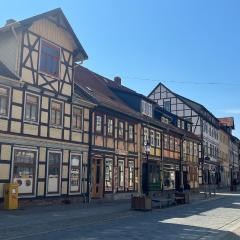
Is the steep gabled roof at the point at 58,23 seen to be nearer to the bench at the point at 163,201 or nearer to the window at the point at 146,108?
the bench at the point at 163,201

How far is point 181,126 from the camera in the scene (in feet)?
165

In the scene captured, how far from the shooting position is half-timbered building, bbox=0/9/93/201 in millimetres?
20969

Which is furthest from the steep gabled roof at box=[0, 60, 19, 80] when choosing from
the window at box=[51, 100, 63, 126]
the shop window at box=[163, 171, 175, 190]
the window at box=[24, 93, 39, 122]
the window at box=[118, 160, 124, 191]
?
the shop window at box=[163, 171, 175, 190]

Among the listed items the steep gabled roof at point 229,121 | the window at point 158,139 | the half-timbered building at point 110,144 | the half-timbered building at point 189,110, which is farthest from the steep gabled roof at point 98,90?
the steep gabled roof at point 229,121

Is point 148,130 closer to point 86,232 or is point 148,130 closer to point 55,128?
point 55,128

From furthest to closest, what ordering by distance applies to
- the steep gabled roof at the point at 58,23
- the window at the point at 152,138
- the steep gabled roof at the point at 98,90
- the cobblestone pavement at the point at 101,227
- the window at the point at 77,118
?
the window at the point at 152,138, the steep gabled roof at the point at 98,90, the window at the point at 77,118, the steep gabled roof at the point at 58,23, the cobblestone pavement at the point at 101,227

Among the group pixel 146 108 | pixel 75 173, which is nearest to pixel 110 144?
pixel 75 173

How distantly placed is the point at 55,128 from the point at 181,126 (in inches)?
1120

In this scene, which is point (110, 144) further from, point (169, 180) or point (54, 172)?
point (169, 180)

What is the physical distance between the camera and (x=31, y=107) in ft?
73.6

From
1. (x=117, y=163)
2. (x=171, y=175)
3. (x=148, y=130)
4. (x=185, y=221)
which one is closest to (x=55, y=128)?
(x=117, y=163)

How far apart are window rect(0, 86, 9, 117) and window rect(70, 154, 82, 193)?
19.8 ft

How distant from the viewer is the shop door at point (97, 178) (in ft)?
92.4

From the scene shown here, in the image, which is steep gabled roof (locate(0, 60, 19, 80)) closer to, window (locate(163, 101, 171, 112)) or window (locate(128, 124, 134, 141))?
window (locate(128, 124, 134, 141))
